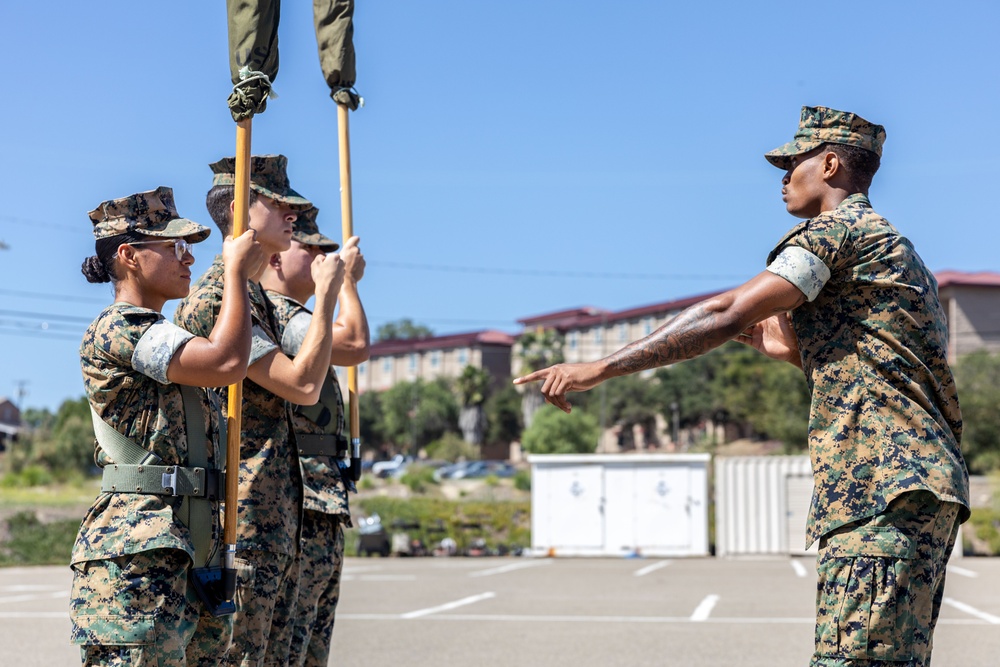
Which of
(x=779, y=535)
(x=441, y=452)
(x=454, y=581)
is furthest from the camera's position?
(x=441, y=452)

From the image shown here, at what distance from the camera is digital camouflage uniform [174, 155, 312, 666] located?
4.65 m

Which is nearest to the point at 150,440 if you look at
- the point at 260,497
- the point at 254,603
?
the point at 260,497

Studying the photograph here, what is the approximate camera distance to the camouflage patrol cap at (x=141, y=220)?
418 centimetres

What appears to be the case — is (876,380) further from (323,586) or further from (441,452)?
(441,452)

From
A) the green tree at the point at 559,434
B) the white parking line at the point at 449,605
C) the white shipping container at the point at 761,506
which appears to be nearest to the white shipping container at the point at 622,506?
the white shipping container at the point at 761,506

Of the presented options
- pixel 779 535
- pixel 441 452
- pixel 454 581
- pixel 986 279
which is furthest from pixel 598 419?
pixel 454 581

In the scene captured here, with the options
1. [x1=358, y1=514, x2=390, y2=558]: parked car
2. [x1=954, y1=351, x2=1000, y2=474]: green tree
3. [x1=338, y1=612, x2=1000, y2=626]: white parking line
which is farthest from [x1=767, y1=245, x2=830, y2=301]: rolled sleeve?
[x1=954, y1=351, x2=1000, y2=474]: green tree

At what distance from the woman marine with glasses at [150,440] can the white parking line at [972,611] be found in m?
11.1

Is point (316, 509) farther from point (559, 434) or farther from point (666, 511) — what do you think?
point (559, 434)

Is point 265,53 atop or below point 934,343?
atop

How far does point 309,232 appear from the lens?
554cm

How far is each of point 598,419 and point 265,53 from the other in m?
106

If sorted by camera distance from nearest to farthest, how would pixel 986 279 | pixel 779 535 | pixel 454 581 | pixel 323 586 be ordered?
pixel 323 586
pixel 454 581
pixel 779 535
pixel 986 279

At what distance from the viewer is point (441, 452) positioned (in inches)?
4124
